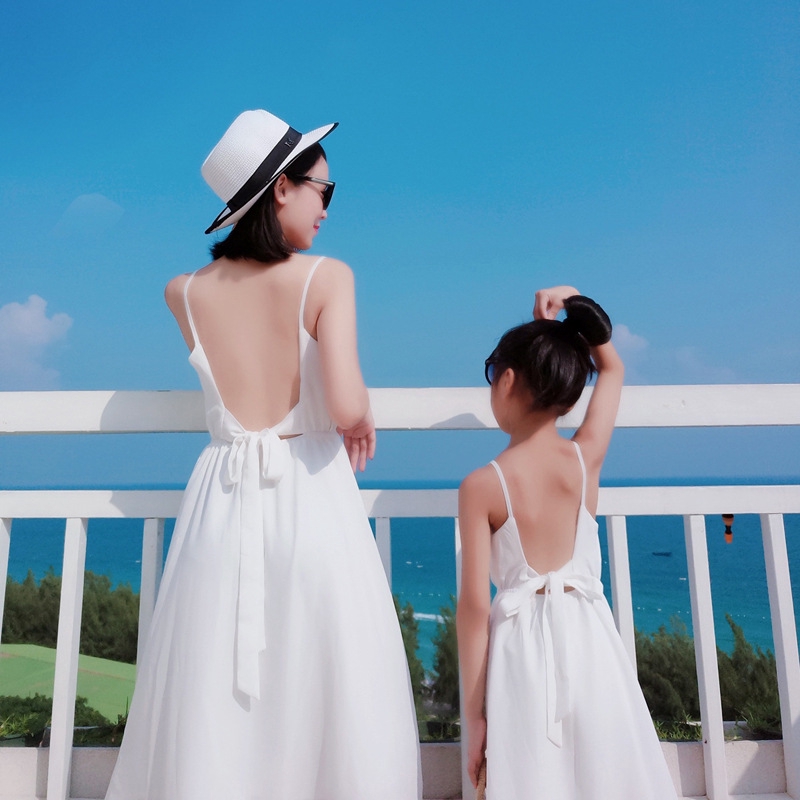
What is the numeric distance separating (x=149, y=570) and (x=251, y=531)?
1.50 ft

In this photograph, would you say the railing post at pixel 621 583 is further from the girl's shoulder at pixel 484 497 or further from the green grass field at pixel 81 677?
the green grass field at pixel 81 677

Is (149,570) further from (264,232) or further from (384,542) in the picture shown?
(264,232)

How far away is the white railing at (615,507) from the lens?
5.15ft

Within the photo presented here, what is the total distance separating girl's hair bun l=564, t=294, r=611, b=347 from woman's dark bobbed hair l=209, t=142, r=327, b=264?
607 mm

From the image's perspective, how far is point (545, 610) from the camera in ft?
4.20

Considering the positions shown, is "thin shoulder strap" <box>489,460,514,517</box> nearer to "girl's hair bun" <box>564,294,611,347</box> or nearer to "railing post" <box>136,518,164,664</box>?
"girl's hair bun" <box>564,294,611,347</box>

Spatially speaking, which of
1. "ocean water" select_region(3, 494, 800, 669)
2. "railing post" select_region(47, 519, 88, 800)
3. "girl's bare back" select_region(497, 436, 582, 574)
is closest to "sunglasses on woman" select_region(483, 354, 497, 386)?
"girl's bare back" select_region(497, 436, 582, 574)

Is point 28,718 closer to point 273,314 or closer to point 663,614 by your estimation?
point 273,314

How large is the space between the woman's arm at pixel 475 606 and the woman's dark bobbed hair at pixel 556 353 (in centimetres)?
21

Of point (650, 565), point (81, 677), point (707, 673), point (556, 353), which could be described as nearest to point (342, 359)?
point (556, 353)

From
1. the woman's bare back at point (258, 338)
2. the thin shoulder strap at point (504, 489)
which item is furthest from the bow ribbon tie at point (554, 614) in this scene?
the woman's bare back at point (258, 338)

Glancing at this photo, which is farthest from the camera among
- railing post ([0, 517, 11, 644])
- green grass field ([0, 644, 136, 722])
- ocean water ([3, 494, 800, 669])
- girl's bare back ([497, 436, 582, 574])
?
ocean water ([3, 494, 800, 669])

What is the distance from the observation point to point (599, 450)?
4.73ft

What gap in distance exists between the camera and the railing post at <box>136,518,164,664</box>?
1596mm
